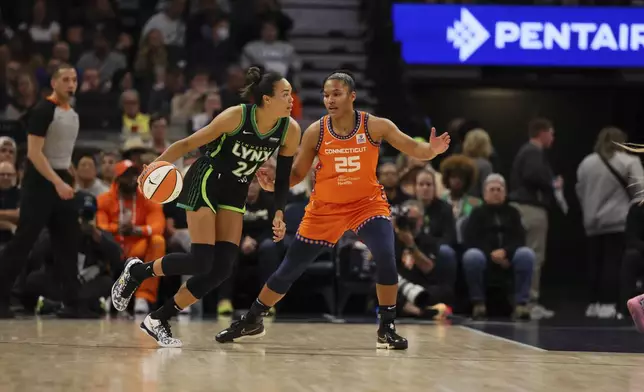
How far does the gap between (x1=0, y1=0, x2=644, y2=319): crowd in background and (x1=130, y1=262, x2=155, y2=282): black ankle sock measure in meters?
2.76

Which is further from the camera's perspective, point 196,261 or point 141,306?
point 141,306

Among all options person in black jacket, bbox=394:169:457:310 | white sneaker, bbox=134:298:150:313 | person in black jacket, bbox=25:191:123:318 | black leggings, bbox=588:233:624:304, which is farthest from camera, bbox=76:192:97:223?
black leggings, bbox=588:233:624:304

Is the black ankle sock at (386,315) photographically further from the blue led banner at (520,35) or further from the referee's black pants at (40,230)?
the blue led banner at (520,35)

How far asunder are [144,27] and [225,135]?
8.07 metres

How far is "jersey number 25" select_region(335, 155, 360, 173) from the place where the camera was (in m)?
6.73

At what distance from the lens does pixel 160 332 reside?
21.9 ft

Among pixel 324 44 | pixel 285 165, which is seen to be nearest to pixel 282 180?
pixel 285 165

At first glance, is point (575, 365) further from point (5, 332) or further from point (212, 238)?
point (5, 332)

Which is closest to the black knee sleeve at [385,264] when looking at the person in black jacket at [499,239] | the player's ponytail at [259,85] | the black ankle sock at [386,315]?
the black ankle sock at [386,315]

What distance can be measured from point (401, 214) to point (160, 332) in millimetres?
3525

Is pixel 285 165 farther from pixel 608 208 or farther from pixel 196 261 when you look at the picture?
pixel 608 208

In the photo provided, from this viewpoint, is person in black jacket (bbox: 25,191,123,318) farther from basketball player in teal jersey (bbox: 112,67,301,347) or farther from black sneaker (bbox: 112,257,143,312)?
basketball player in teal jersey (bbox: 112,67,301,347)

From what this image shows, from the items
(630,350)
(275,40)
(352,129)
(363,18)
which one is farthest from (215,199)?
(363,18)

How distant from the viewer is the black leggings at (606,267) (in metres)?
10.5
